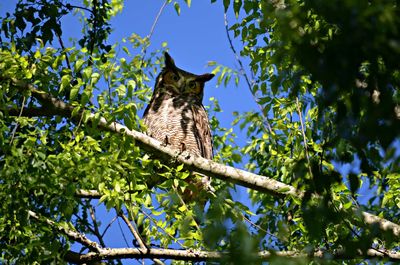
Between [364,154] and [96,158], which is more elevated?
[96,158]

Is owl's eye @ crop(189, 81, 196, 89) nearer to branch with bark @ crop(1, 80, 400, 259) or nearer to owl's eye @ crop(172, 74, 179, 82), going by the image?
owl's eye @ crop(172, 74, 179, 82)

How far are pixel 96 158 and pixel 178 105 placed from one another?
2.43m

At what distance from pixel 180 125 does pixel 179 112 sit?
0.21 metres

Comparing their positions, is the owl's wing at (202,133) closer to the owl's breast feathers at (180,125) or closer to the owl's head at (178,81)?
the owl's breast feathers at (180,125)

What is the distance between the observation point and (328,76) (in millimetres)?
1496

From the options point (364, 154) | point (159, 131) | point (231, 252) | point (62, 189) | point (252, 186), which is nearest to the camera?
point (231, 252)

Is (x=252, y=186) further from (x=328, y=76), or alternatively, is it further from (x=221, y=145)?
(x=221, y=145)

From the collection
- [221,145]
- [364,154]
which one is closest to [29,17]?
[221,145]

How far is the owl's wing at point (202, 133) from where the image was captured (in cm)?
541

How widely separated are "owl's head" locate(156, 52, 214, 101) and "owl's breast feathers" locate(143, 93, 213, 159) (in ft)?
0.68

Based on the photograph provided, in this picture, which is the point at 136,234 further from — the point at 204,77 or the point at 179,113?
the point at 204,77

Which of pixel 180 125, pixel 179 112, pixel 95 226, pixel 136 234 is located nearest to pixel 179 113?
pixel 179 112

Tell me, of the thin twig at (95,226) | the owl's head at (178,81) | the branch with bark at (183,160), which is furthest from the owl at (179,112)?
the branch with bark at (183,160)

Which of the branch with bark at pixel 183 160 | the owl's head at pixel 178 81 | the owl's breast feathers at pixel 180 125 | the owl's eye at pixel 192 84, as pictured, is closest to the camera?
the branch with bark at pixel 183 160
